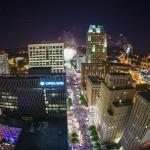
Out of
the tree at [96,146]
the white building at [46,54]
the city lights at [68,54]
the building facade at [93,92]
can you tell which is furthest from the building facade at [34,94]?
the city lights at [68,54]

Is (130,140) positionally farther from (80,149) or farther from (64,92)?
(64,92)

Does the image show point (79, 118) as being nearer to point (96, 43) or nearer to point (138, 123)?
point (138, 123)

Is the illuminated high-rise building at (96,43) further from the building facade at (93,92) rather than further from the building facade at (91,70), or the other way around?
the building facade at (93,92)

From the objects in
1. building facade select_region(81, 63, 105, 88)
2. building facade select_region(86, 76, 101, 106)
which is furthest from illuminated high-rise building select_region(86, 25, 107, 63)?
building facade select_region(86, 76, 101, 106)

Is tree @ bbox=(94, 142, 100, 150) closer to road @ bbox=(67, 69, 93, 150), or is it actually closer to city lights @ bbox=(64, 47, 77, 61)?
road @ bbox=(67, 69, 93, 150)

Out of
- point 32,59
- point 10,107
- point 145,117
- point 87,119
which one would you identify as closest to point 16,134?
point 10,107
